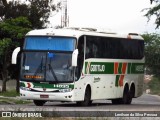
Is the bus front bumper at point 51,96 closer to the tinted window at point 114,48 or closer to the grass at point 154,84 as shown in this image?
the tinted window at point 114,48

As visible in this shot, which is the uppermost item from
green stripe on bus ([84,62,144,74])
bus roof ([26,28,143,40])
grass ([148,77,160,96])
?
bus roof ([26,28,143,40])

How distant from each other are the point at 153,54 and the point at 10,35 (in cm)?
5308

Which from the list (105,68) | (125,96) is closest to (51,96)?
(105,68)

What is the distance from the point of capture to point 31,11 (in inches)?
2093

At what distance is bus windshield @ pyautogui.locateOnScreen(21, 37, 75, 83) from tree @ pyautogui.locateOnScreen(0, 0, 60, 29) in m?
22.0

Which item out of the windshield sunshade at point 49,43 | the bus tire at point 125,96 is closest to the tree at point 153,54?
the bus tire at point 125,96

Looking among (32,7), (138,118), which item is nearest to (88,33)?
(138,118)

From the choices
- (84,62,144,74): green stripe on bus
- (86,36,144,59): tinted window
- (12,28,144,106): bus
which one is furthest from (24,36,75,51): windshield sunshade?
(84,62,144,74): green stripe on bus

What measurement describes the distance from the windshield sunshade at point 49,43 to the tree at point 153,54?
200 feet

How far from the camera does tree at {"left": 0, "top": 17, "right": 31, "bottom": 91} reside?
1837 inches

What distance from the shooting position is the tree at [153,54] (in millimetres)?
94456

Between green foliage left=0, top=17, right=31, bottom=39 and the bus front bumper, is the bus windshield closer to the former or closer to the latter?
the bus front bumper

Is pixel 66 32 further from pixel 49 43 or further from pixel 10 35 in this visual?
pixel 10 35

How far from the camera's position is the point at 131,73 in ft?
120
